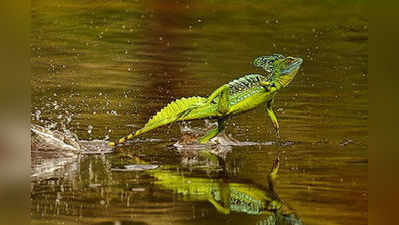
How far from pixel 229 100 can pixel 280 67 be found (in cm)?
56

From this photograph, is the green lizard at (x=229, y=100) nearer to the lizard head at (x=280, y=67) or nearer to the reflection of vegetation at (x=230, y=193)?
the lizard head at (x=280, y=67)

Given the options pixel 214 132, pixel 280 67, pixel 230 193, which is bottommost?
pixel 230 193

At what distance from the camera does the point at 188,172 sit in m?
4.51

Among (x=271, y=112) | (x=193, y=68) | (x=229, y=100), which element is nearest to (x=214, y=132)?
(x=229, y=100)

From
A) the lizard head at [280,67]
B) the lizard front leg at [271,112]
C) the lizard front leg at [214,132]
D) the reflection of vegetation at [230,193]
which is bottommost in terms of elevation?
the reflection of vegetation at [230,193]

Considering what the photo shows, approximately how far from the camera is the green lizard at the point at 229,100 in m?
5.14

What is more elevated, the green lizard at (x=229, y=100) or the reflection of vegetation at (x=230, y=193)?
the green lizard at (x=229, y=100)

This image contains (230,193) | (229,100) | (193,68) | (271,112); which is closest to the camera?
(230,193)

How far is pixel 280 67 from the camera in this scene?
520 centimetres

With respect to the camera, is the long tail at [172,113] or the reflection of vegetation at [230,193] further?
the long tail at [172,113]

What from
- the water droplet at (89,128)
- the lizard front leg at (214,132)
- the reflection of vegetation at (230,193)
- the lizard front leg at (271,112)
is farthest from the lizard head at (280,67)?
the water droplet at (89,128)

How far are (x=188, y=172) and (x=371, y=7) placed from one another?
72.5 inches

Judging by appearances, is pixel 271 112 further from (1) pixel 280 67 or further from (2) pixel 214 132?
(2) pixel 214 132

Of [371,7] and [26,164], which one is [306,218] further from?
[26,164]
